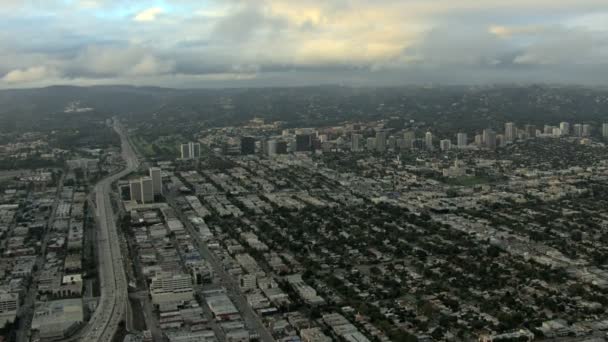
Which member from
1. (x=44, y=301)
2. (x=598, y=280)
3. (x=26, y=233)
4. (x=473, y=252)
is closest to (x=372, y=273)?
(x=473, y=252)

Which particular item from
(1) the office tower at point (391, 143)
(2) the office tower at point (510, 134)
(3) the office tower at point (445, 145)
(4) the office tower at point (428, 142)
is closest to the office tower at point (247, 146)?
(1) the office tower at point (391, 143)

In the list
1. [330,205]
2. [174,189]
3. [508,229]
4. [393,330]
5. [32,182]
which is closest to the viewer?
[393,330]

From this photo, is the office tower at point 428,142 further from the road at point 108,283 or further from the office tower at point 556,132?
the road at point 108,283

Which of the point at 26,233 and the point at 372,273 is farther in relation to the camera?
the point at 26,233

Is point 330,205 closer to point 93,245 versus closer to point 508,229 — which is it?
point 508,229

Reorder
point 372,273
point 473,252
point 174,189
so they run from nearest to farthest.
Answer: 1. point 372,273
2. point 473,252
3. point 174,189

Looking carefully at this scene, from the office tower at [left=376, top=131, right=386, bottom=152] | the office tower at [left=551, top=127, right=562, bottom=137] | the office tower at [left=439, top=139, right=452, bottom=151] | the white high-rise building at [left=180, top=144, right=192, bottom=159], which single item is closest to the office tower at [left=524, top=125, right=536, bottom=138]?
the office tower at [left=551, top=127, right=562, bottom=137]

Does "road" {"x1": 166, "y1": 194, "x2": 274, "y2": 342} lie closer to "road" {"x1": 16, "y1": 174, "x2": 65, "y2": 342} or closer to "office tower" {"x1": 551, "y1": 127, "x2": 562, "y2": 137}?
"road" {"x1": 16, "y1": 174, "x2": 65, "y2": 342}
